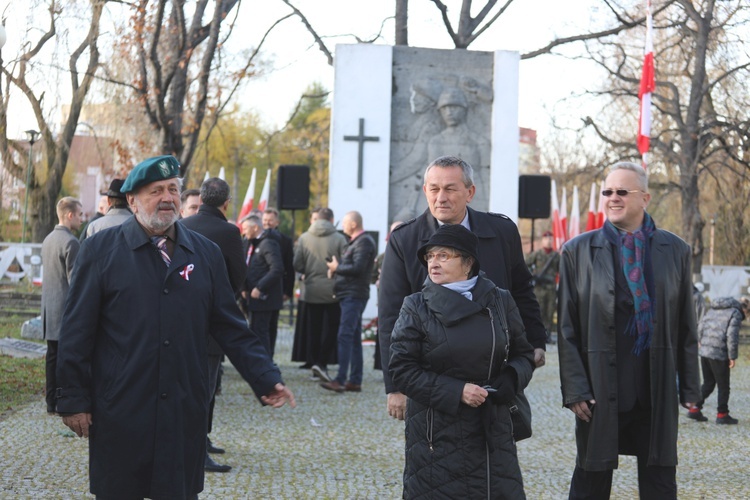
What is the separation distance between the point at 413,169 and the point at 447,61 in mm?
2266

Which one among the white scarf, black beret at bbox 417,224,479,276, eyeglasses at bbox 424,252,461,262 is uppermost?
black beret at bbox 417,224,479,276

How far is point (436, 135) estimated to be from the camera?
21.5 m

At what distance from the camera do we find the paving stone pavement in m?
6.94

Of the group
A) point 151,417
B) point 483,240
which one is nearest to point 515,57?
point 483,240

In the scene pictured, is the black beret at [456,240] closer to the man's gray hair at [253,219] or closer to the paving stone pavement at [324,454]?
the paving stone pavement at [324,454]

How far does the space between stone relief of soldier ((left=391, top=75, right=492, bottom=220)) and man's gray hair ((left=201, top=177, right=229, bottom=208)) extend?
13.7m

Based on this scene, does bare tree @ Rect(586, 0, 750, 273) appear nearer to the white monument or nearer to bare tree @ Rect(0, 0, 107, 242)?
the white monument

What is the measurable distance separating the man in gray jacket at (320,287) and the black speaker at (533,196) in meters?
9.63

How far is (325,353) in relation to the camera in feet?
43.1

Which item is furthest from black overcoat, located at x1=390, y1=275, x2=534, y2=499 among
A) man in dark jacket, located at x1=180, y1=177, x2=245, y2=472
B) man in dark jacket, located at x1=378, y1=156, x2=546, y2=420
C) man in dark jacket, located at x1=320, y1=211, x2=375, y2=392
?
man in dark jacket, located at x1=320, y1=211, x2=375, y2=392

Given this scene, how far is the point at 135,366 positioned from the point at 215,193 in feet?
12.2

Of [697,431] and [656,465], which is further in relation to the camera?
[697,431]

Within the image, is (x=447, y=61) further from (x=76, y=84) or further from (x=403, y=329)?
(x=403, y=329)

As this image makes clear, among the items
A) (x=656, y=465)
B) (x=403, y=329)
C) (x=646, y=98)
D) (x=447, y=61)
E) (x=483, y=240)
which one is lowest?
(x=656, y=465)
